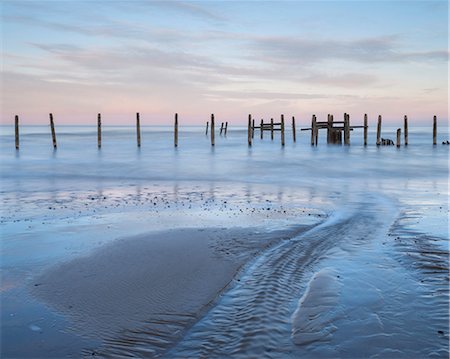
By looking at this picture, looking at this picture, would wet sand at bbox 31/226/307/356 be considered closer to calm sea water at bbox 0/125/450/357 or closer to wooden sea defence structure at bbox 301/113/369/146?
calm sea water at bbox 0/125/450/357

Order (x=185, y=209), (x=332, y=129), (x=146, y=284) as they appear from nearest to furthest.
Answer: (x=146, y=284) → (x=185, y=209) → (x=332, y=129)

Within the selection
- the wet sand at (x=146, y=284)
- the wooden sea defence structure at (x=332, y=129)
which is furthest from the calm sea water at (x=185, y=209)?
the wooden sea defence structure at (x=332, y=129)

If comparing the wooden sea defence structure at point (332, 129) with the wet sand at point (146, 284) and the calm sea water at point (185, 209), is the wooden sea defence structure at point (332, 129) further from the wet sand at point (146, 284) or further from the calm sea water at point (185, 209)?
the wet sand at point (146, 284)

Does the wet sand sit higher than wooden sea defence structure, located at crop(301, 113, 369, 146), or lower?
lower

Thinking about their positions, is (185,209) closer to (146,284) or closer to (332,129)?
(146,284)

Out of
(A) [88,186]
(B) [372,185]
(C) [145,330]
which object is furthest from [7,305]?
(B) [372,185]

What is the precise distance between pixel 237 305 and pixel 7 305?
2.16 meters

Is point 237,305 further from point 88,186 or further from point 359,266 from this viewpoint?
point 88,186

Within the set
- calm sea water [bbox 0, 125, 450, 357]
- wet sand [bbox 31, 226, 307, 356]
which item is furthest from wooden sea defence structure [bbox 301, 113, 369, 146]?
wet sand [bbox 31, 226, 307, 356]

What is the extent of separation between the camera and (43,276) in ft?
16.0

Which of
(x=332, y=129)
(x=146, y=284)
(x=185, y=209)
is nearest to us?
(x=146, y=284)

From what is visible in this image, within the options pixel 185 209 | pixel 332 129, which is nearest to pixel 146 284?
pixel 185 209

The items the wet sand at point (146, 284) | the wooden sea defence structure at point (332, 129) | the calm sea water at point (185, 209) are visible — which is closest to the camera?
the wet sand at point (146, 284)

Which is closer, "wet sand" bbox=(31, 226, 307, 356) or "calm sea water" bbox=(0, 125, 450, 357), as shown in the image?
"wet sand" bbox=(31, 226, 307, 356)
